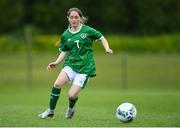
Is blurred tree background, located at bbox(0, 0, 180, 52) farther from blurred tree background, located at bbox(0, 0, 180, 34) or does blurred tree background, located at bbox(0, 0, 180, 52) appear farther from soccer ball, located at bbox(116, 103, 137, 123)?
soccer ball, located at bbox(116, 103, 137, 123)

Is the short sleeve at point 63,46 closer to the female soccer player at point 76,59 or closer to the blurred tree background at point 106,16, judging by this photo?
the female soccer player at point 76,59

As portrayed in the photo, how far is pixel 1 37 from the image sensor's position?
48656mm

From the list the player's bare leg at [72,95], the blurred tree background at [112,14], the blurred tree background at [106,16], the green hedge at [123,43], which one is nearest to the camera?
the player's bare leg at [72,95]

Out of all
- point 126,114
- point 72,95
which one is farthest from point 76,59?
point 126,114

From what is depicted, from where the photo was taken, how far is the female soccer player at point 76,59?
14.1 m

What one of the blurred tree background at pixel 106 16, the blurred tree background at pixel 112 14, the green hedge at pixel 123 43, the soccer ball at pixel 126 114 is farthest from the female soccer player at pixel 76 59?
the blurred tree background at pixel 112 14

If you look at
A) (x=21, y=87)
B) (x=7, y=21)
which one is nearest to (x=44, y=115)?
(x=21, y=87)

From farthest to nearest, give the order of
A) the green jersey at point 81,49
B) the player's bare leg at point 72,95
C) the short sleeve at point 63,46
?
the short sleeve at point 63,46, the green jersey at point 81,49, the player's bare leg at point 72,95

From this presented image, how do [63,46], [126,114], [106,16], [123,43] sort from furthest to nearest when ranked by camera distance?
[106,16], [123,43], [63,46], [126,114]

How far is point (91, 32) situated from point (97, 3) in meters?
39.7

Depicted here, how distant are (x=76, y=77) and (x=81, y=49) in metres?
0.55

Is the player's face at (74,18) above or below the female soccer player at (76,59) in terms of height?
above

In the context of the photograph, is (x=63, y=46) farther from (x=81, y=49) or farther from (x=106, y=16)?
(x=106, y=16)

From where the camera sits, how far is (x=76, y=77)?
558 inches
